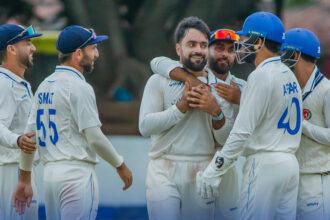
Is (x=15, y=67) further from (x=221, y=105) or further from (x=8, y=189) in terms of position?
(x=221, y=105)

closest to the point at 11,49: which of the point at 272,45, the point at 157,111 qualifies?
the point at 157,111

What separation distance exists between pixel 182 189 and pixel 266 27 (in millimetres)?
1544

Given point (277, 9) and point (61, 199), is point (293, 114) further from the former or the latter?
point (277, 9)

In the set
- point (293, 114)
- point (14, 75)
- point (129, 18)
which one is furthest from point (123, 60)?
point (293, 114)

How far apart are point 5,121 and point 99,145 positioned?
3.08 feet

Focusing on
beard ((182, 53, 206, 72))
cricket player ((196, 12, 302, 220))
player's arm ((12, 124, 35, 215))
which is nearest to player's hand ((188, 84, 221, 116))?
beard ((182, 53, 206, 72))

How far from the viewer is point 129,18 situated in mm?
17891

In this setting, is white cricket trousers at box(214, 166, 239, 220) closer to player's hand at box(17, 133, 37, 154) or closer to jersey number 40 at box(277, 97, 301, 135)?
jersey number 40 at box(277, 97, 301, 135)

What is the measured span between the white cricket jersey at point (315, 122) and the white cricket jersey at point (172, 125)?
79 centimetres

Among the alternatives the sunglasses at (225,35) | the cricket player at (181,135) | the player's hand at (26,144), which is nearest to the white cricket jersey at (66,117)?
the player's hand at (26,144)

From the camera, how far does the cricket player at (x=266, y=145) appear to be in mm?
5715

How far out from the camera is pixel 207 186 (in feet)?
19.1

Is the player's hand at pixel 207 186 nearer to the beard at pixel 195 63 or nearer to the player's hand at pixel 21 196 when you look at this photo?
the beard at pixel 195 63

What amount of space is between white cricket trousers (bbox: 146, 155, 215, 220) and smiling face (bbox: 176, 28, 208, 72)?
2.63ft
